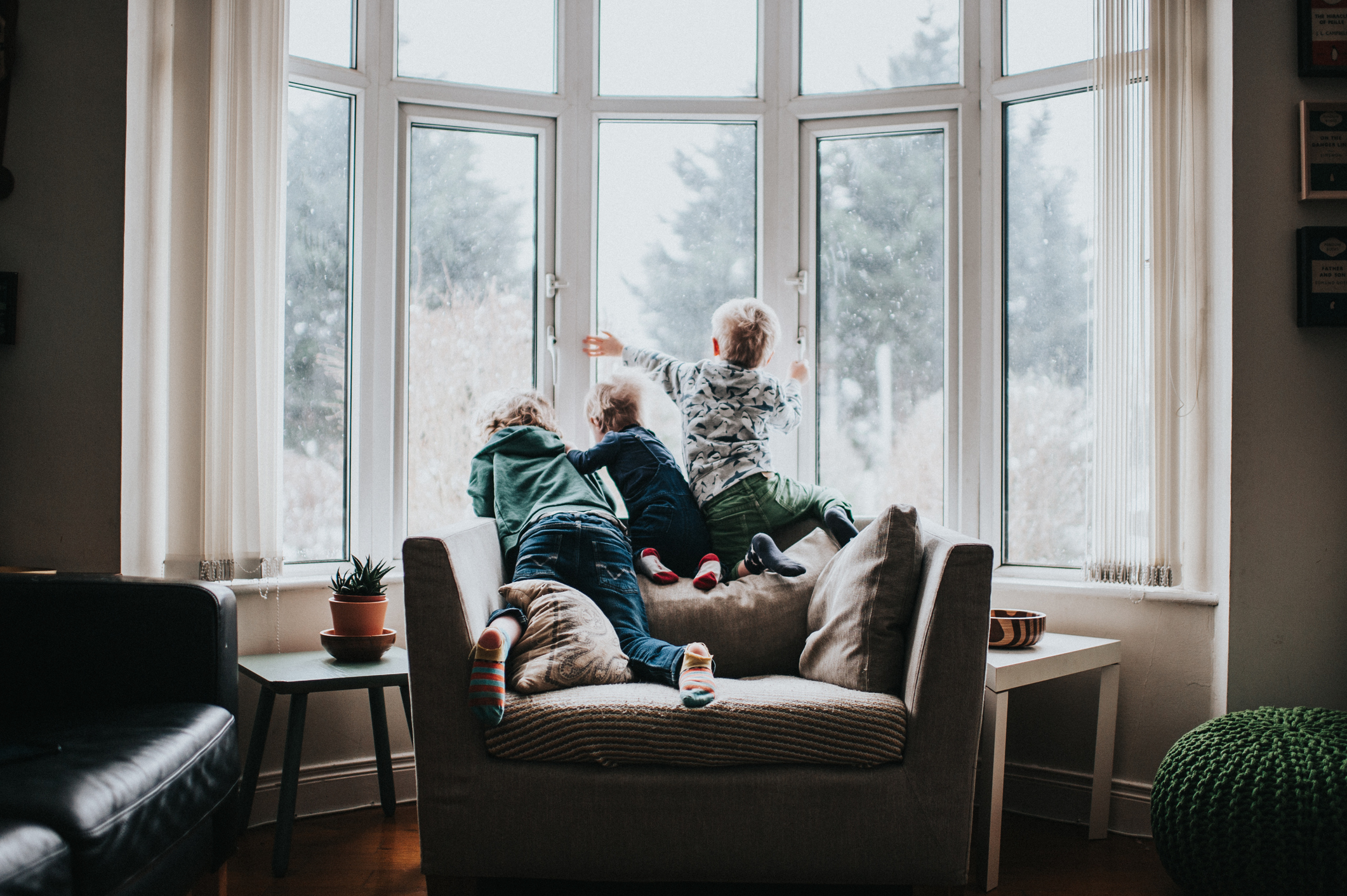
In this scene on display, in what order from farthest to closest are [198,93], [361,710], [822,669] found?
[361,710] < [198,93] < [822,669]

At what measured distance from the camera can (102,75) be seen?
2.12 metres

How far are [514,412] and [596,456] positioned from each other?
28 cm

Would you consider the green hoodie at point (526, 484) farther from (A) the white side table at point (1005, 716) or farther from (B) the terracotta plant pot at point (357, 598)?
(A) the white side table at point (1005, 716)

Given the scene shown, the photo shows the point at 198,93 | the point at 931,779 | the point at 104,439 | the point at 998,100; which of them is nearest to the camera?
the point at 931,779

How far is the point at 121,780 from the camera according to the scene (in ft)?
4.01

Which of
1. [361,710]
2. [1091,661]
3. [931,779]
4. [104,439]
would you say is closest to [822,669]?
[931,779]

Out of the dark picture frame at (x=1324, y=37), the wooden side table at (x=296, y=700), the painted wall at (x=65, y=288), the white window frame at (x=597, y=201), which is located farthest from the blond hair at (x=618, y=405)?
the dark picture frame at (x=1324, y=37)

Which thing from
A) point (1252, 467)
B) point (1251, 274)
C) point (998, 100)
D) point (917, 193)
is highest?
point (998, 100)

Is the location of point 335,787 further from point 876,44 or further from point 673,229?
point 876,44

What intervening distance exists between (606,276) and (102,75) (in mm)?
1412

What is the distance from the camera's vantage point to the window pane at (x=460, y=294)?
2.71 meters

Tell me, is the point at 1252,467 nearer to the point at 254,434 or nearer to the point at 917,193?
the point at 917,193

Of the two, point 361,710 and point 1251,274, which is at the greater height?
point 1251,274

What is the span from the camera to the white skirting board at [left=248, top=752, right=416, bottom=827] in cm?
230
